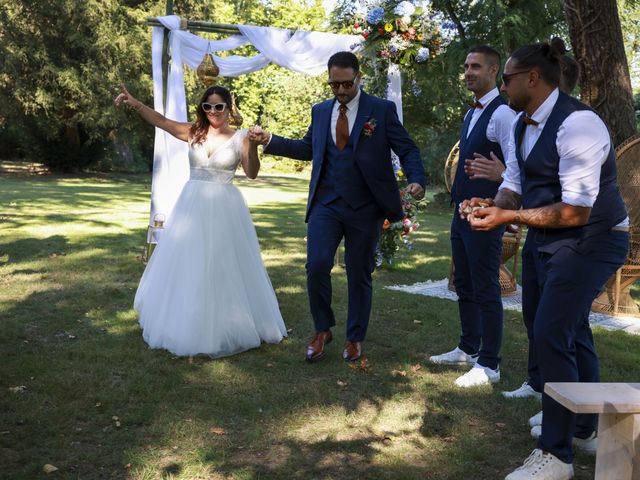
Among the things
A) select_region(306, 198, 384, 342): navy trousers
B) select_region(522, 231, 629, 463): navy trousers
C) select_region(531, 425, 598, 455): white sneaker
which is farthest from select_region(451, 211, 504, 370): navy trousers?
select_region(522, 231, 629, 463): navy trousers

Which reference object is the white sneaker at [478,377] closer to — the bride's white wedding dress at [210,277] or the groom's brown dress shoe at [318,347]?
the groom's brown dress shoe at [318,347]

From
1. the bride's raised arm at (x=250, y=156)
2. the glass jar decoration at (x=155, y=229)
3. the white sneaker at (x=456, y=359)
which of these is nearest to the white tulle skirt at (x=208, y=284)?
the bride's raised arm at (x=250, y=156)

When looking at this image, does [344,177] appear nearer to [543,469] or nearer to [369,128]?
[369,128]

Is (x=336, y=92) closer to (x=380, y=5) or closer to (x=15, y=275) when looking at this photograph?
(x=380, y=5)

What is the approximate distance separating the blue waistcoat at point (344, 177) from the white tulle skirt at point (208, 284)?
107 centimetres

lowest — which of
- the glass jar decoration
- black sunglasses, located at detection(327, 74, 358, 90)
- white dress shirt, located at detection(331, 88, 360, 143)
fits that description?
the glass jar decoration

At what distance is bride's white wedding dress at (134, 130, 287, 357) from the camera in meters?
5.54

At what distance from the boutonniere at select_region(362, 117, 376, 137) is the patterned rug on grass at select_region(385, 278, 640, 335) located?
11.9 feet

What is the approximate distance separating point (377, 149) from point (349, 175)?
30 centimetres

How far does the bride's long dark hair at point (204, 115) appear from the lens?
5855 millimetres

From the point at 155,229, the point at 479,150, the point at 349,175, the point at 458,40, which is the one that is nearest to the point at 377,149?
the point at 349,175

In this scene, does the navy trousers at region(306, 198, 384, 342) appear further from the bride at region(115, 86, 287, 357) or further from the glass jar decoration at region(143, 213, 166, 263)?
the glass jar decoration at region(143, 213, 166, 263)

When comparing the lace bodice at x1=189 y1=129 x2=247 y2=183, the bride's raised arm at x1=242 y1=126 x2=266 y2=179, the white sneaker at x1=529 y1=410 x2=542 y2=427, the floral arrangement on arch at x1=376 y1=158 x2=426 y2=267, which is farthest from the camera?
the floral arrangement on arch at x1=376 y1=158 x2=426 y2=267

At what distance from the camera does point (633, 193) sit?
7664 millimetres
